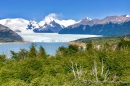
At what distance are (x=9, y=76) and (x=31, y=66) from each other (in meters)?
10.2

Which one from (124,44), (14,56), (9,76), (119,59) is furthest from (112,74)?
(124,44)

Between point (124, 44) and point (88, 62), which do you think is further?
point (124, 44)

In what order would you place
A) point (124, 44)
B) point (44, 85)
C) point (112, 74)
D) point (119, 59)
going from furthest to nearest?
point (124, 44) → point (119, 59) → point (112, 74) → point (44, 85)

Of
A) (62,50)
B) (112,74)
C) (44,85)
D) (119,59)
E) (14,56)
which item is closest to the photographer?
(44,85)

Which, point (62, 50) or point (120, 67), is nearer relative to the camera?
point (120, 67)

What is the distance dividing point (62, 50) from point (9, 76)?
2553 inches

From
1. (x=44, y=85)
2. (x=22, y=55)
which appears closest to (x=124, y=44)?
(x=22, y=55)

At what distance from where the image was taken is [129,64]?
57031 mm

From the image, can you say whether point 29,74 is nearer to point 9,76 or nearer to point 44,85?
point 9,76

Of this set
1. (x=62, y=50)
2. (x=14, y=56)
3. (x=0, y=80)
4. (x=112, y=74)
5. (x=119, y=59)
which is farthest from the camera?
(x=62, y=50)

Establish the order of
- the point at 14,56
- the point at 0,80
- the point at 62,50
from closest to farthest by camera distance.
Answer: the point at 0,80 → the point at 14,56 → the point at 62,50

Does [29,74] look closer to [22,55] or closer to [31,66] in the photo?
[31,66]

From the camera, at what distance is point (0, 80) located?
52.7 metres

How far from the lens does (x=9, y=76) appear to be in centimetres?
5434
